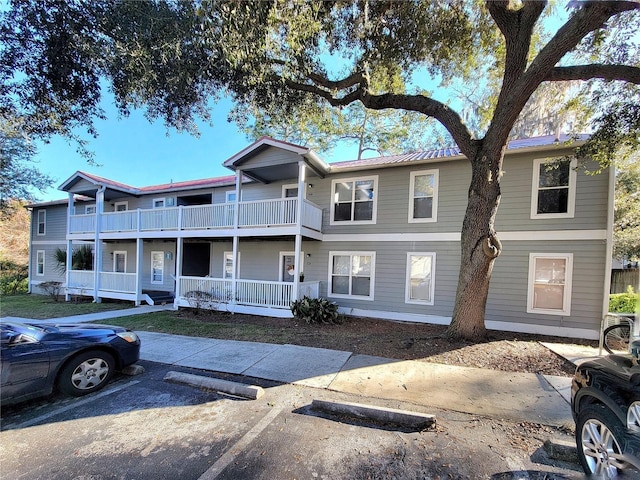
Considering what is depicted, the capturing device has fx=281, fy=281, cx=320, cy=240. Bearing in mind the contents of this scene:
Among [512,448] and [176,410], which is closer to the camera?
[512,448]

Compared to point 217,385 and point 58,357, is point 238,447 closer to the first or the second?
point 217,385

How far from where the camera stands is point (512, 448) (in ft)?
9.24

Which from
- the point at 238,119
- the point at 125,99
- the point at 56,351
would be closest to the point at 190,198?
the point at 238,119

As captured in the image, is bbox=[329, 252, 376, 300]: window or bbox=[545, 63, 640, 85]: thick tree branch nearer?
bbox=[545, 63, 640, 85]: thick tree branch

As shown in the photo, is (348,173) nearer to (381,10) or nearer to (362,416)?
(381,10)

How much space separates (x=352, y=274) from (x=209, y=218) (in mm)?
5912

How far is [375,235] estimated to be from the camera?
399 inches

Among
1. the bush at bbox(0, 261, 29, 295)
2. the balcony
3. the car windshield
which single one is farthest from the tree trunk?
the bush at bbox(0, 261, 29, 295)

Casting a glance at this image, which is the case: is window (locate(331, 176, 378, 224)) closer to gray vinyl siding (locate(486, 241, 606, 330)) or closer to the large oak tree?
the large oak tree

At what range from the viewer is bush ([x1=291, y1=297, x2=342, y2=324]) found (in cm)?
872

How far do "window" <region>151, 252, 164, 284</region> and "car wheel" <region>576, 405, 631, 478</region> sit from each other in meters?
15.7

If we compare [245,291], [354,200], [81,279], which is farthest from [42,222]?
[354,200]

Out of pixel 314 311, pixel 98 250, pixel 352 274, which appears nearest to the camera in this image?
pixel 314 311

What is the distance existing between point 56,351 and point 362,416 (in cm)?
392
